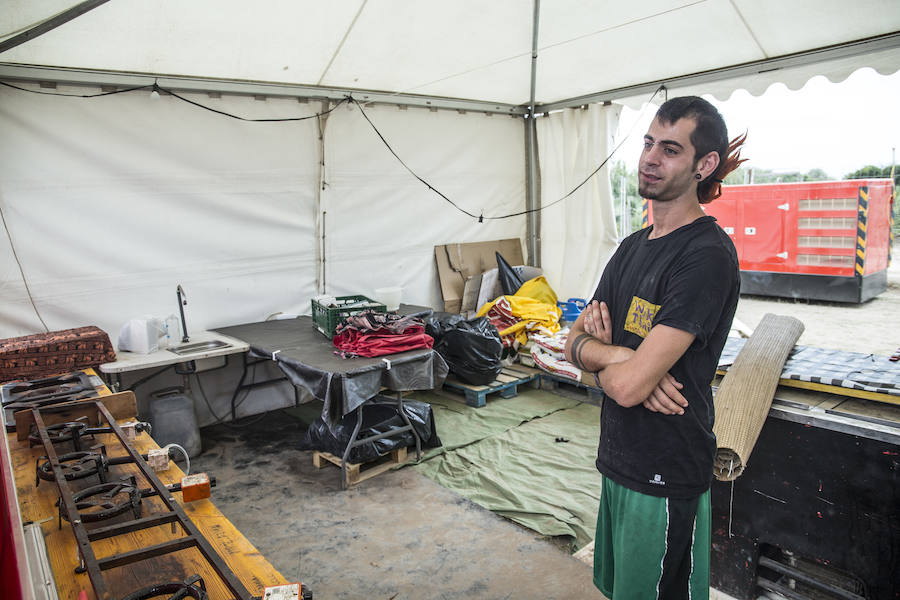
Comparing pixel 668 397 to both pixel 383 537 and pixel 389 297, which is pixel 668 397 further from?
pixel 389 297

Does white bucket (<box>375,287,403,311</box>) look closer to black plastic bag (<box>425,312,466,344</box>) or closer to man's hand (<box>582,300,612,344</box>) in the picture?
black plastic bag (<box>425,312,466,344</box>)

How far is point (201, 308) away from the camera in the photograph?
175 inches

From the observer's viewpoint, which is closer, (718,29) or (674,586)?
(674,586)

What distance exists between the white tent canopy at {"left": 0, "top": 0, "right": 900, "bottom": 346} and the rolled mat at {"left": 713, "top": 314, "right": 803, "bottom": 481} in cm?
240

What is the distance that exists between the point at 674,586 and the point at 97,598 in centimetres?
145

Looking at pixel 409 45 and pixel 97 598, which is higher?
pixel 409 45

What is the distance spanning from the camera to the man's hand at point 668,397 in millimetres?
1493

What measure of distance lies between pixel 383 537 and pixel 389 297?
2.24m

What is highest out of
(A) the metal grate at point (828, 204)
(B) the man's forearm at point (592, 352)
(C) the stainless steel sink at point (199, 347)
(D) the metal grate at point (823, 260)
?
(A) the metal grate at point (828, 204)

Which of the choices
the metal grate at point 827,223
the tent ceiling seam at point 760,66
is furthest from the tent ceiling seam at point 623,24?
the metal grate at point 827,223

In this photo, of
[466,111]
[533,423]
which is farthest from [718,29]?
[533,423]

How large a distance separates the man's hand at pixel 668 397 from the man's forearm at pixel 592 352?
117 millimetres

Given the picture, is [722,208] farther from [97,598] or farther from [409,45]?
[97,598]

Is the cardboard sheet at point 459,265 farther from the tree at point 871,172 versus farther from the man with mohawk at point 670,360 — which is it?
the tree at point 871,172
